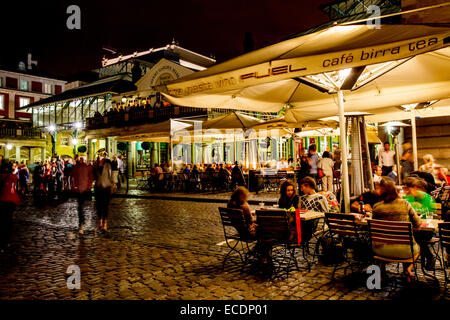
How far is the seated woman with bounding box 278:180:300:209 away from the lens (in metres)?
5.33

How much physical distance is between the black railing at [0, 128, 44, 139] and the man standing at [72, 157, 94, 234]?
3421cm

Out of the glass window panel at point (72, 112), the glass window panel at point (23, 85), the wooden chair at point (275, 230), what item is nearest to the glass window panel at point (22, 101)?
the glass window panel at point (23, 85)

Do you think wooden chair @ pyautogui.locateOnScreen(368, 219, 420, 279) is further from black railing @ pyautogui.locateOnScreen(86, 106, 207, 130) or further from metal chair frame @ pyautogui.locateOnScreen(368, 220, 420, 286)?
black railing @ pyautogui.locateOnScreen(86, 106, 207, 130)

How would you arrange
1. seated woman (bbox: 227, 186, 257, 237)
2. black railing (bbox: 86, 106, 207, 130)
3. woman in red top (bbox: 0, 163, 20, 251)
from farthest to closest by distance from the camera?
black railing (bbox: 86, 106, 207, 130) < woman in red top (bbox: 0, 163, 20, 251) < seated woman (bbox: 227, 186, 257, 237)

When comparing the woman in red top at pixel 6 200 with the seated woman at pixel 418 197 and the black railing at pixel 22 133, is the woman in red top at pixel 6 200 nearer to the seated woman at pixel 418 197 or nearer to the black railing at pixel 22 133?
the seated woman at pixel 418 197

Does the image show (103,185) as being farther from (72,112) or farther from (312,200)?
(72,112)

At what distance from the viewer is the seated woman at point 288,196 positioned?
5.33 meters

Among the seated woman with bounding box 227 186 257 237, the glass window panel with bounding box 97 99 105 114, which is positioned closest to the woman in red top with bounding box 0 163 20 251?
the seated woman with bounding box 227 186 257 237

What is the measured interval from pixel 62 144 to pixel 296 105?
38.6 metres

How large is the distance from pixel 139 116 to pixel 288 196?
24805 millimetres

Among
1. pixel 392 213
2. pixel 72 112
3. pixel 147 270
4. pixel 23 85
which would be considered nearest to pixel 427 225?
pixel 392 213

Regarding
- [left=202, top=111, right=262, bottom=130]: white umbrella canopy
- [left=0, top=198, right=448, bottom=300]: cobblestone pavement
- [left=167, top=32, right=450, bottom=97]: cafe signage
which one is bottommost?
[left=0, top=198, right=448, bottom=300]: cobblestone pavement

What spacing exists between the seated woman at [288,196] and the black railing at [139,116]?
18914 millimetres

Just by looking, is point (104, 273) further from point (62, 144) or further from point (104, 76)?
point (62, 144)
